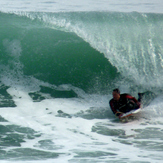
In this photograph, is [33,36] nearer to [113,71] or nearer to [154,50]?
[113,71]

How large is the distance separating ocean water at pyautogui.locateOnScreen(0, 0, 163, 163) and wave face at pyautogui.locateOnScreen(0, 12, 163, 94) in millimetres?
29

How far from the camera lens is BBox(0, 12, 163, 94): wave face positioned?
8.77 m

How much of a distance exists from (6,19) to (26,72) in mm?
2414

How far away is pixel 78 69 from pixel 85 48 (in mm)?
909

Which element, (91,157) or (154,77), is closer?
(91,157)

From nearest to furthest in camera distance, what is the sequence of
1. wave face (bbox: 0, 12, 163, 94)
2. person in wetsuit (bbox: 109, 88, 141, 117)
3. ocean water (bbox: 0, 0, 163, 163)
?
1. ocean water (bbox: 0, 0, 163, 163)
2. person in wetsuit (bbox: 109, 88, 141, 117)
3. wave face (bbox: 0, 12, 163, 94)

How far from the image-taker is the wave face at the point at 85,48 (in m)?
Answer: 8.77

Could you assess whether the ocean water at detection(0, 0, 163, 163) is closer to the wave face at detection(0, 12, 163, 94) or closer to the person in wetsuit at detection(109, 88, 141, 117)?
the wave face at detection(0, 12, 163, 94)

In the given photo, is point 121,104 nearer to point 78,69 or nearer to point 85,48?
point 78,69

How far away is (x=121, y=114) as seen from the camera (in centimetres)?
654

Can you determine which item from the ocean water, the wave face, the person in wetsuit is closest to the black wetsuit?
the person in wetsuit

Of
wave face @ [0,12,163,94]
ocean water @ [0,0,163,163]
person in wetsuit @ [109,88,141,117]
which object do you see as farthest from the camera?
wave face @ [0,12,163,94]

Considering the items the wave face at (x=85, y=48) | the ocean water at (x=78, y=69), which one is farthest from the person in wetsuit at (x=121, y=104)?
the wave face at (x=85, y=48)

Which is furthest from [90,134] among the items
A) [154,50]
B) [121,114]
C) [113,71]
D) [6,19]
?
[6,19]
